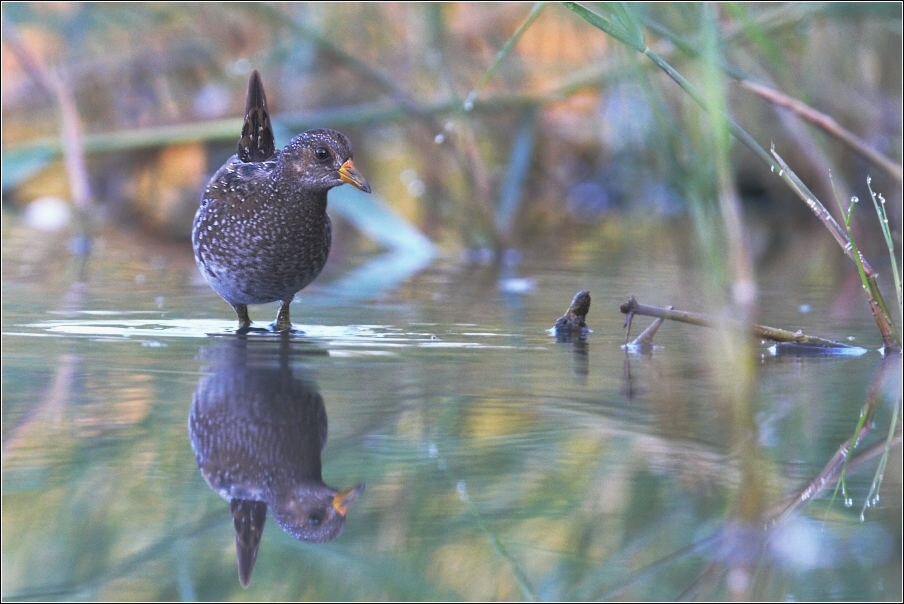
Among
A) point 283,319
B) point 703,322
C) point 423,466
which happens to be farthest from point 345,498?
point 283,319

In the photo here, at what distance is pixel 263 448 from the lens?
2.39m

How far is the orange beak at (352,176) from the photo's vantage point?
376 cm

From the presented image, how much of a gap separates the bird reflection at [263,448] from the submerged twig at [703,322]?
89 centimetres

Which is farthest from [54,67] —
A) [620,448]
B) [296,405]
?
[620,448]

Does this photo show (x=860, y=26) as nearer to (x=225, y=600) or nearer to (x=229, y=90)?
(x=229, y=90)

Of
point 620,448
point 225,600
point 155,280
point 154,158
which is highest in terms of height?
point 154,158

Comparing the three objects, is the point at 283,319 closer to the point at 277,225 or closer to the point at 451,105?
the point at 277,225

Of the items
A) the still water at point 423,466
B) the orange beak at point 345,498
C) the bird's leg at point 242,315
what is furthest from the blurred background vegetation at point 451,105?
the orange beak at point 345,498

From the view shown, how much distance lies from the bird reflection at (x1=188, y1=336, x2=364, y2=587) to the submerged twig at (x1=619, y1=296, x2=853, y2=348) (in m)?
0.89

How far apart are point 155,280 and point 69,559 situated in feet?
11.0

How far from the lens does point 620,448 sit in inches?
95.7

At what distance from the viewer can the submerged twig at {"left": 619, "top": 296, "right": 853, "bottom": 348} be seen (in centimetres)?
338

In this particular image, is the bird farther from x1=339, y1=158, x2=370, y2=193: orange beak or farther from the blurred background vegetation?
the blurred background vegetation

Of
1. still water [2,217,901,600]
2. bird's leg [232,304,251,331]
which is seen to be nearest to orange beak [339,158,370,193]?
still water [2,217,901,600]
